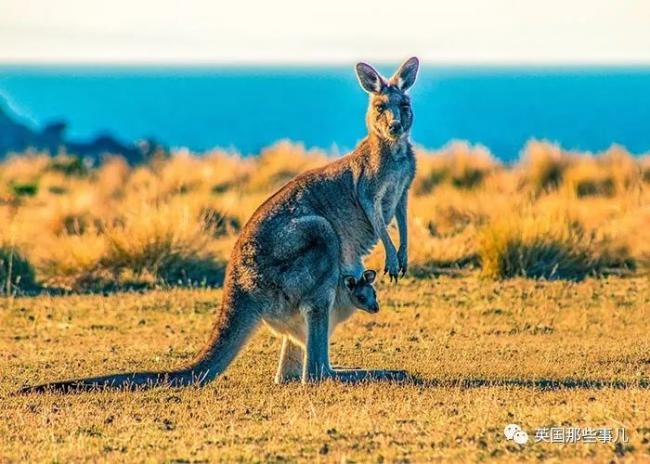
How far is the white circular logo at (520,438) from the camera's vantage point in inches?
284

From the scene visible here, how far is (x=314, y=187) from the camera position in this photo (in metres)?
9.41

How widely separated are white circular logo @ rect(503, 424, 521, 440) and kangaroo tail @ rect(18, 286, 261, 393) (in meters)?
2.08

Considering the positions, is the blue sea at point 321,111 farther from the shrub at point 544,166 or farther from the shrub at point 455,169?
the shrub at point 544,166

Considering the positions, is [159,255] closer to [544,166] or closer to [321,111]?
[544,166]

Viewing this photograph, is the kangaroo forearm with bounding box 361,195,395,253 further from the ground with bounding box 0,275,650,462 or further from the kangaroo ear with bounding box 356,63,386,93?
the ground with bounding box 0,275,650,462

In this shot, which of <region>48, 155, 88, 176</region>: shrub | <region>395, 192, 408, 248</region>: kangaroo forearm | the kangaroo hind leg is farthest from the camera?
<region>48, 155, 88, 176</region>: shrub

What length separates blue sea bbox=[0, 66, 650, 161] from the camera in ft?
357

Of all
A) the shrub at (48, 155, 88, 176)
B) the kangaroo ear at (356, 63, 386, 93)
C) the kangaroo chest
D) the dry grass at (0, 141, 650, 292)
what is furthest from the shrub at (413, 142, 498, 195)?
the kangaroo ear at (356, 63, 386, 93)

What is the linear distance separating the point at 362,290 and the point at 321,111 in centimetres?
12986

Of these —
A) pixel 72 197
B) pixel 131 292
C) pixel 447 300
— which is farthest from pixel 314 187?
pixel 72 197

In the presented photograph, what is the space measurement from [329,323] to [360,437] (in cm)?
156

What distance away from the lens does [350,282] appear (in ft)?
30.1

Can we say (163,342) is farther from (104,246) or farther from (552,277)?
(552,277)

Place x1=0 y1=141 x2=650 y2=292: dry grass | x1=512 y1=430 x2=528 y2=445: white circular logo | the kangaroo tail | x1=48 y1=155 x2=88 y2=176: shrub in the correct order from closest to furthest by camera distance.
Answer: x1=512 y1=430 x2=528 y2=445: white circular logo → the kangaroo tail → x1=0 y1=141 x2=650 y2=292: dry grass → x1=48 y1=155 x2=88 y2=176: shrub
